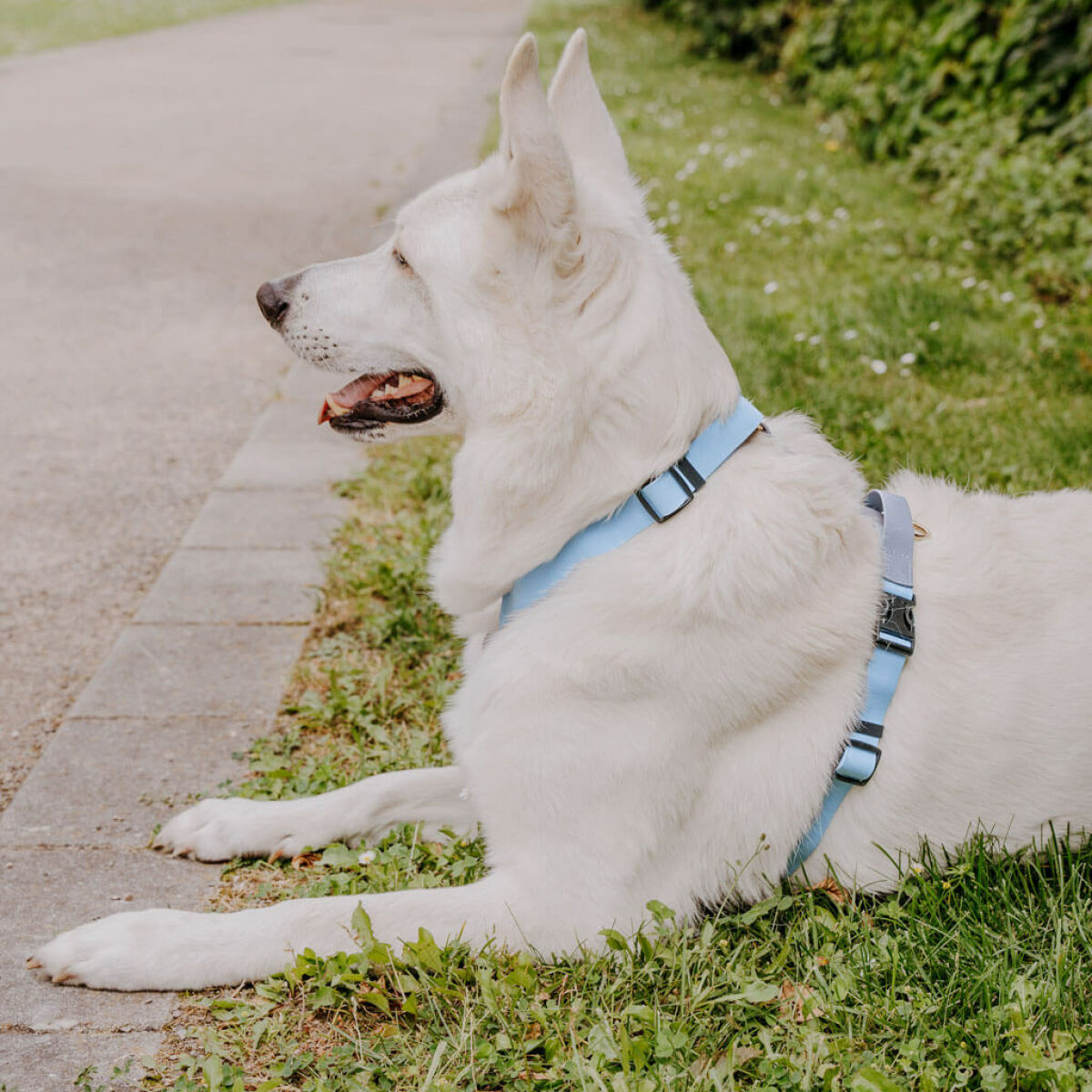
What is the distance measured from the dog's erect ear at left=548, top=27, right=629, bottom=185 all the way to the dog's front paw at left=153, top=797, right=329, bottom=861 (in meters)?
1.61

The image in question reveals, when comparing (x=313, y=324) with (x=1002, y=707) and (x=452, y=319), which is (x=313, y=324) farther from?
(x=1002, y=707)

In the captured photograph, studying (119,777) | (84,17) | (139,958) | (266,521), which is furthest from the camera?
(84,17)

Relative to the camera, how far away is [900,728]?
2420 mm

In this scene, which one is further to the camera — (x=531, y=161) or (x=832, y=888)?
(x=832, y=888)

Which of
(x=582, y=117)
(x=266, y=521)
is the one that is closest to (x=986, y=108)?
(x=266, y=521)

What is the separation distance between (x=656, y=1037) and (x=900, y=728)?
2.55 feet

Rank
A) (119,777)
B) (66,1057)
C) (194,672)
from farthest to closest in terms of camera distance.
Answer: (194,672), (119,777), (66,1057)

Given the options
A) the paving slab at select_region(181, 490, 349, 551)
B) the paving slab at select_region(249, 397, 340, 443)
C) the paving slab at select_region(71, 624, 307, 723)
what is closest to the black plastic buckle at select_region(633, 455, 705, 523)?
the paving slab at select_region(71, 624, 307, 723)

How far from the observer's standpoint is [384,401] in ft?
8.93

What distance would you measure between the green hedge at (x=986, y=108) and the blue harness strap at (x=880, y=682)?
14.8ft

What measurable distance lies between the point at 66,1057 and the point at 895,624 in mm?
1758

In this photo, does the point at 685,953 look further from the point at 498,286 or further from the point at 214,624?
the point at 214,624

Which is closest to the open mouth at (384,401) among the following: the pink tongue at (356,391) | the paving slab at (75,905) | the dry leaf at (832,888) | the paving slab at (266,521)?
the pink tongue at (356,391)

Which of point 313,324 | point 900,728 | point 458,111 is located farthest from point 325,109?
point 900,728
